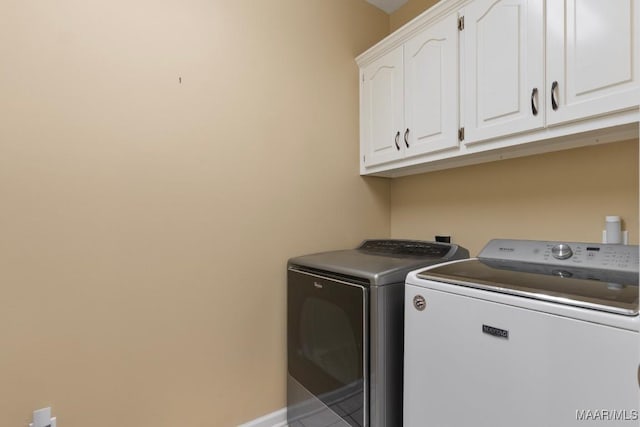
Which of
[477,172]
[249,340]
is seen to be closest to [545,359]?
[477,172]

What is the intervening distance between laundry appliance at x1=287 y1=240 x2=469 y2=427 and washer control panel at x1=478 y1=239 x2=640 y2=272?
207 millimetres

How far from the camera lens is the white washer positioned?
0.74m

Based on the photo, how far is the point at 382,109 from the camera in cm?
187

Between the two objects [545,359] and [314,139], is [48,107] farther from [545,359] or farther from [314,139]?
[545,359]

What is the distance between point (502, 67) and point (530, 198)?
633 millimetres

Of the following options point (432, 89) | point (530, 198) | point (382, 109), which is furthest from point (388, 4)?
point (530, 198)

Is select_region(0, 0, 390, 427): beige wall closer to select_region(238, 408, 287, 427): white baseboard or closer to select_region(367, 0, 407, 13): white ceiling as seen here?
select_region(238, 408, 287, 427): white baseboard

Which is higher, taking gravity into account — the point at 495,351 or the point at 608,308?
the point at 608,308

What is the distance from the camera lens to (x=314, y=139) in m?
1.88

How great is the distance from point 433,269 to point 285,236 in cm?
83

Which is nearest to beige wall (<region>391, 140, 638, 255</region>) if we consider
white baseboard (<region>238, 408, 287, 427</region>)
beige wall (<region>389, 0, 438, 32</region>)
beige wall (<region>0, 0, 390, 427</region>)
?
beige wall (<region>0, 0, 390, 427</region>)

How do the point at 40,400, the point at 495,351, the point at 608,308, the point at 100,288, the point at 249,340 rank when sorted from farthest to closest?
the point at 249,340, the point at 100,288, the point at 40,400, the point at 495,351, the point at 608,308

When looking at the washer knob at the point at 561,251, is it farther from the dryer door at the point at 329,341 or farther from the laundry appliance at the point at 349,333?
the dryer door at the point at 329,341

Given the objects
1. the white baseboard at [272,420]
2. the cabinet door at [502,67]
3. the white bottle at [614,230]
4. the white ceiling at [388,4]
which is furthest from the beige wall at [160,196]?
the white bottle at [614,230]
